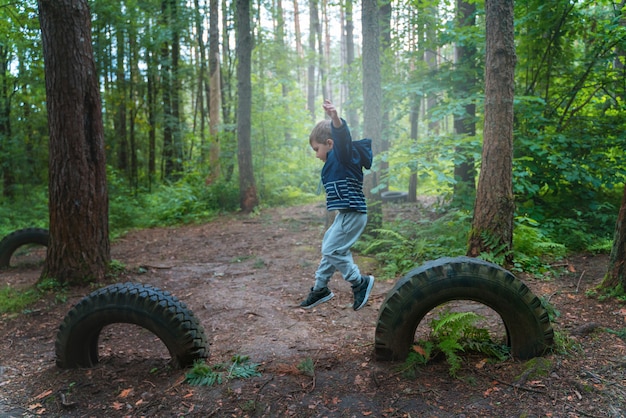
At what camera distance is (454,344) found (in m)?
3.47

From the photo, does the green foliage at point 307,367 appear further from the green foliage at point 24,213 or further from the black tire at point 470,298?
the green foliage at point 24,213

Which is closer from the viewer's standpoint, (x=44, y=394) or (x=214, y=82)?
(x=44, y=394)

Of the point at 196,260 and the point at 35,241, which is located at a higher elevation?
the point at 35,241

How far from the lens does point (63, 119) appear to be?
6176 mm

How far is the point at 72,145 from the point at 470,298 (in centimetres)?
595

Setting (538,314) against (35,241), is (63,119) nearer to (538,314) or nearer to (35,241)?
(35,241)

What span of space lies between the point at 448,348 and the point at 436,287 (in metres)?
0.52

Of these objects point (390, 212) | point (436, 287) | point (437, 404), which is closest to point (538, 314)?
point (436, 287)

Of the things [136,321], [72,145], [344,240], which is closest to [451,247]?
[344,240]

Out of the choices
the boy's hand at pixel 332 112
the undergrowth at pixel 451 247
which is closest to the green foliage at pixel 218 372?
the boy's hand at pixel 332 112

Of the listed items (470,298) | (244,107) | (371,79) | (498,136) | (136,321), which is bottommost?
(136,321)

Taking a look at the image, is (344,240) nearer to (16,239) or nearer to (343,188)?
(343,188)

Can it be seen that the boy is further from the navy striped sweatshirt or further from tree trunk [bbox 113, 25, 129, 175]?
tree trunk [bbox 113, 25, 129, 175]

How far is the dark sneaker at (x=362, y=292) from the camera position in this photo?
4184 mm
